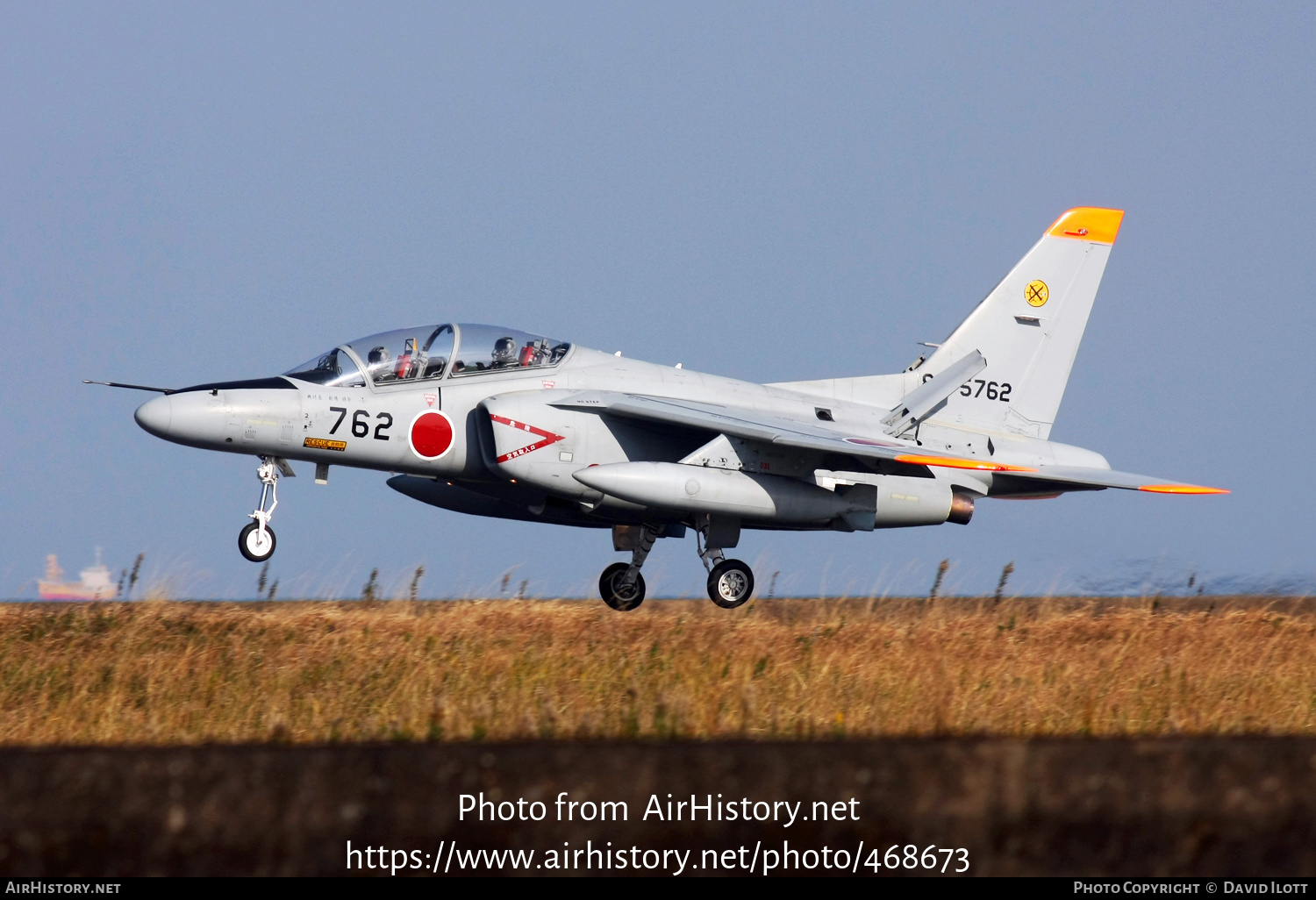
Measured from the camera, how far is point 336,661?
804 centimetres

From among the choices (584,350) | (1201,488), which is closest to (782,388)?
(584,350)

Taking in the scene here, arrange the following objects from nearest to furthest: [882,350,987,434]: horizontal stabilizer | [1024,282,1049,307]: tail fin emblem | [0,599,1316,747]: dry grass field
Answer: [0,599,1316,747]: dry grass field, [882,350,987,434]: horizontal stabilizer, [1024,282,1049,307]: tail fin emblem

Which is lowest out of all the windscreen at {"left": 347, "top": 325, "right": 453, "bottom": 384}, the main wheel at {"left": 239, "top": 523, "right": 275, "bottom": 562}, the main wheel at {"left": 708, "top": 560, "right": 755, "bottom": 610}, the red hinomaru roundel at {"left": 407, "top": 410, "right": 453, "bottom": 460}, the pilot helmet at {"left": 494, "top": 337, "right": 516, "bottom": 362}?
the main wheel at {"left": 239, "top": 523, "right": 275, "bottom": 562}

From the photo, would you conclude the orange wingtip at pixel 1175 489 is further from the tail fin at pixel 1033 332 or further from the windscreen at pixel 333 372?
the windscreen at pixel 333 372

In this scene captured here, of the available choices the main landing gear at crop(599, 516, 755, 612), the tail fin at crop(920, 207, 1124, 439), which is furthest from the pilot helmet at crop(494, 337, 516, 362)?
the tail fin at crop(920, 207, 1124, 439)

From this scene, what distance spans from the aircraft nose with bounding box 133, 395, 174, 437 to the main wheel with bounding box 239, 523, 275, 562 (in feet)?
3.89

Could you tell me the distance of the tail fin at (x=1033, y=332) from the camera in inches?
634

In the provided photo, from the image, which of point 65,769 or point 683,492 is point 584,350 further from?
point 65,769

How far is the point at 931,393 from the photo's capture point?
51.2 feet

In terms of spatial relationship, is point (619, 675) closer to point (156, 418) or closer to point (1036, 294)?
point (156, 418)

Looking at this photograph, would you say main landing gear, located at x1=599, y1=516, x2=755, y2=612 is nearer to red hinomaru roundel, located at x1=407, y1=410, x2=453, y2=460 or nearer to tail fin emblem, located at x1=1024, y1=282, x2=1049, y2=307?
red hinomaru roundel, located at x1=407, y1=410, x2=453, y2=460

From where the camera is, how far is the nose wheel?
40.3 feet

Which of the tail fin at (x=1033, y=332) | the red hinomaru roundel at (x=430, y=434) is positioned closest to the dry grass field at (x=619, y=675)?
the red hinomaru roundel at (x=430, y=434)

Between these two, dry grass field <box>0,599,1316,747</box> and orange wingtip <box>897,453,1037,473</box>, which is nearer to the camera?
dry grass field <box>0,599,1316,747</box>
